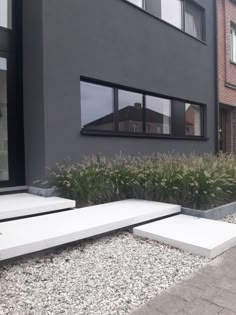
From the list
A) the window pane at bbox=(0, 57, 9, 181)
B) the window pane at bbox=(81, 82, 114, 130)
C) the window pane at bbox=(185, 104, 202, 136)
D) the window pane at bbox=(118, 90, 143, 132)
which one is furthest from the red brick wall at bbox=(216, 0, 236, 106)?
the window pane at bbox=(0, 57, 9, 181)

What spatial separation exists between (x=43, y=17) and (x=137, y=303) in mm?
4486

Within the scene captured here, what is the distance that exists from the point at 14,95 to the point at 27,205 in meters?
2.10

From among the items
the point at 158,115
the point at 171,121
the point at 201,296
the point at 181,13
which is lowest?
the point at 201,296

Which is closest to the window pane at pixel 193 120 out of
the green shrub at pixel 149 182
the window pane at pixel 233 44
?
the window pane at pixel 233 44

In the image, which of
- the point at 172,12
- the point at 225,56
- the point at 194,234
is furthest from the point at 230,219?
the point at 225,56

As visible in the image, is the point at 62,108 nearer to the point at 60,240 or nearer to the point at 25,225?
the point at 25,225

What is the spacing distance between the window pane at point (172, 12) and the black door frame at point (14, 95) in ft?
12.6

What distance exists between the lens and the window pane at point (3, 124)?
500 centimetres

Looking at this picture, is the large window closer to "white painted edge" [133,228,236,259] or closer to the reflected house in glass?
the reflected house in glass

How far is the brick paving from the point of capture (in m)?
2.03

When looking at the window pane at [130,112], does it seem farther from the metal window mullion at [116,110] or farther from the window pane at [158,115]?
the window pane at [158,115]

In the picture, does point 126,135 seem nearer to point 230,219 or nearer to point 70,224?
point 230,219

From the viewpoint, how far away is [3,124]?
5020 millimetres

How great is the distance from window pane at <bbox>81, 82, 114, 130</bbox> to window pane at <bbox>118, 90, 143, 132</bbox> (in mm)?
298
